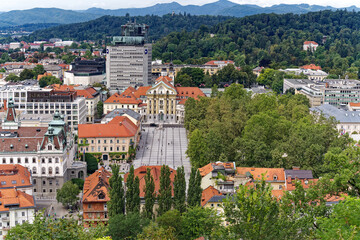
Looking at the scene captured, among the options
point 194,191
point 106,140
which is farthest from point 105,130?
point 194,191

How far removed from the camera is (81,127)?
8962 cm

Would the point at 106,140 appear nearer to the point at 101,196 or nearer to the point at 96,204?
the point at 101,196

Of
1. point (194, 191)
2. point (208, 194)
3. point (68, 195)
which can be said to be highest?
point (194, 191)

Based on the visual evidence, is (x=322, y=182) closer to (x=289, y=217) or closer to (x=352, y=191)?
(x=352, y=191)

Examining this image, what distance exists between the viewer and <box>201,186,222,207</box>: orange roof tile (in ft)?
192

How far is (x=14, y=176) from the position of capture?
6197 centimetres

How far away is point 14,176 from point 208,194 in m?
24.1

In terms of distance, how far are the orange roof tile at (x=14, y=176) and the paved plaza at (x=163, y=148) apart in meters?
23.3

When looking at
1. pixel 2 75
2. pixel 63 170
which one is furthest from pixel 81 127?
pixel 2 75

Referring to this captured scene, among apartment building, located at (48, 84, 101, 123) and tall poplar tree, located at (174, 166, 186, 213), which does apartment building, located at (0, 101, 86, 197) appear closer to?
tall poplar tree, located at (174, 166, 186, 213)

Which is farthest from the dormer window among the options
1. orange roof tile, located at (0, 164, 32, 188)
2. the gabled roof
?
orange roof tile, located at (0, 164, 32, 188)

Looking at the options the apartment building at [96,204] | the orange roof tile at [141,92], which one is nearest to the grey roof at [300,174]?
the apartment building at [96,204]

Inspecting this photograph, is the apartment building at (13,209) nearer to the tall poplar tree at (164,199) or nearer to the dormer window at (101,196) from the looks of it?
A: the dormer window at (101,196)

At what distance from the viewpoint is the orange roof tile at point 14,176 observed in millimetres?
60888
